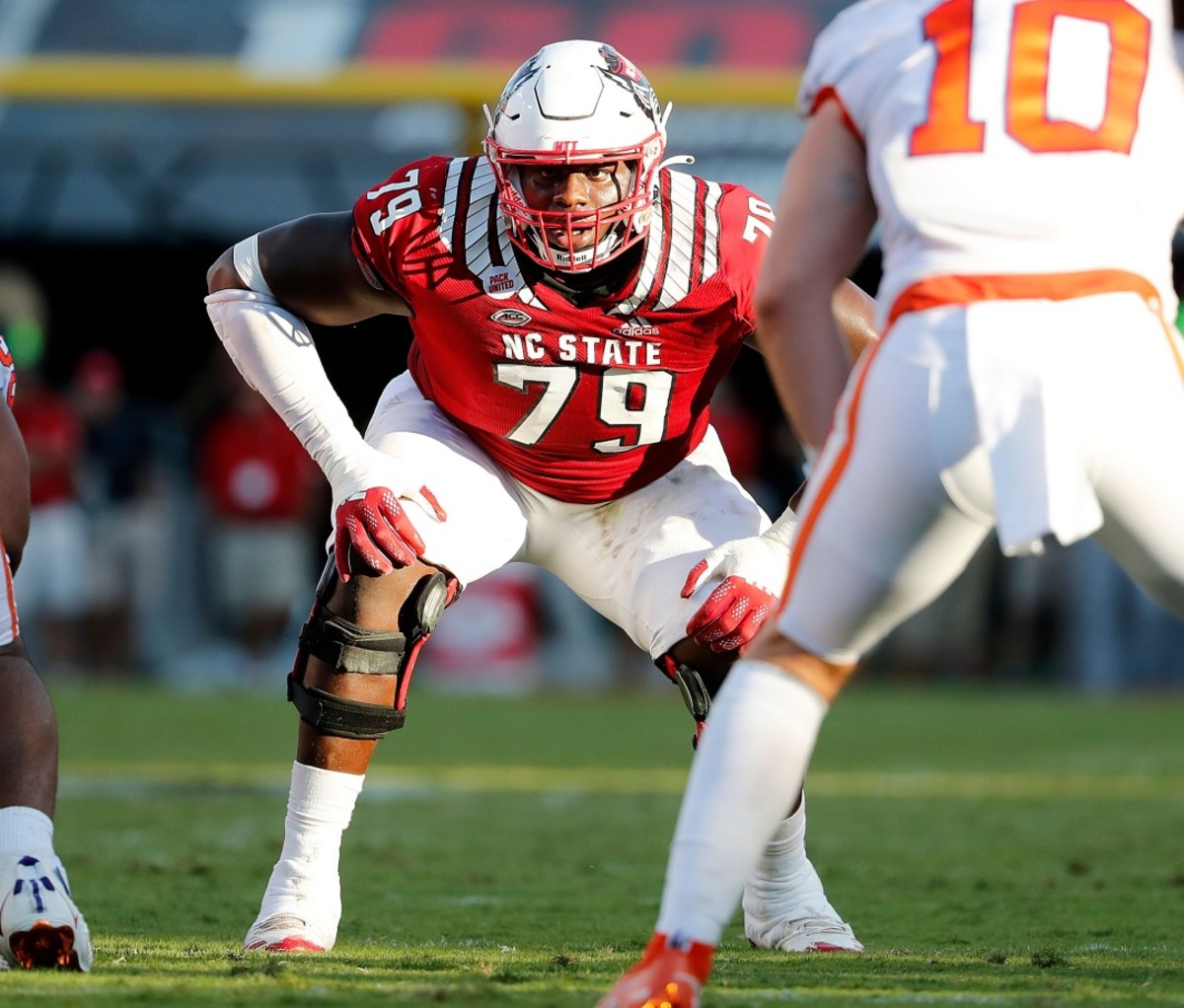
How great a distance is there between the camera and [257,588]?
38.9ft

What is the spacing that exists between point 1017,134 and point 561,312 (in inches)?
58.4

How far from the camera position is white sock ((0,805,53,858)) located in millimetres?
3258

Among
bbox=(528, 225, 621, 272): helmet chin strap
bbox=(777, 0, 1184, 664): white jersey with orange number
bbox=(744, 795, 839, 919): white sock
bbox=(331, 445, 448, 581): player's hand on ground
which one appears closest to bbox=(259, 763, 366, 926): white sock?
bbox=(331, 445, 448, 581): player's hand on ground

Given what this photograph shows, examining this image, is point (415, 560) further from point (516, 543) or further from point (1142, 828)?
point (1142, 828)

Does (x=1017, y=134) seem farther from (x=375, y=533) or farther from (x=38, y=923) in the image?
(x=38, y=923)

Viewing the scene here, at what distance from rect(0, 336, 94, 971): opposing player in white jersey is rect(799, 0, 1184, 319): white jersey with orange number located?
1.60 m

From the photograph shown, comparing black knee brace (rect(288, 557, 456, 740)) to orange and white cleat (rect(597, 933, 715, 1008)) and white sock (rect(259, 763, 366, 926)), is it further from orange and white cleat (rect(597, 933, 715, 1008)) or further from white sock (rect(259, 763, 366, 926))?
orange and white cleat (rect(597, 933, 715, 1008))

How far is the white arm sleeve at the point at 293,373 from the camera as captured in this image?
4.00 metres

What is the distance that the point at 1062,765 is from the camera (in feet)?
25.8

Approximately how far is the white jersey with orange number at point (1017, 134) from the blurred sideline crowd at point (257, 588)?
8.62 meters

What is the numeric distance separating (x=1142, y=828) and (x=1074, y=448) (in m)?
3.64

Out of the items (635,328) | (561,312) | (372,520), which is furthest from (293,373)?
(635,328)

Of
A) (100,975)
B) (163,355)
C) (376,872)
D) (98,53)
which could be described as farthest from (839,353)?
(163,355)

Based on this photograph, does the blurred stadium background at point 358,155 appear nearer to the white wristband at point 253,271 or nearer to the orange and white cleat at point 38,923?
the white wristband at point 253,271
